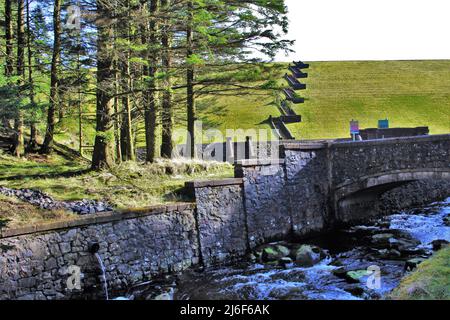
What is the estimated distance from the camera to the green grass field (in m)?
36.0

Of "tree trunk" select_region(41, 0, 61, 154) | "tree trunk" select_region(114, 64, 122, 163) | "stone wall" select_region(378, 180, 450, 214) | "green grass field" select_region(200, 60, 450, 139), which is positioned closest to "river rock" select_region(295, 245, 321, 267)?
"tree trunk" select_region(114, 64, 122, 163)

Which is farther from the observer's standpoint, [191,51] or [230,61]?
[230,61]

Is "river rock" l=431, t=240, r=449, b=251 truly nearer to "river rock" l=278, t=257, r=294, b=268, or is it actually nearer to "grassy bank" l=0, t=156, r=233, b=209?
"river rock" l=278, t=257, r=294, b=268

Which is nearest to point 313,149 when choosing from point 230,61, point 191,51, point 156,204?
point 230,61

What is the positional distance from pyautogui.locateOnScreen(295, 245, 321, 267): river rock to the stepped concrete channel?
151 cm

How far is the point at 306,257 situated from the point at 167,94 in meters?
7.21

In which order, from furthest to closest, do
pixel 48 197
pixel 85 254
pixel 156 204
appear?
pixel 156 204
pixel 48 197
pixel 85 254

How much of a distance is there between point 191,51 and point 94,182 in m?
5.68

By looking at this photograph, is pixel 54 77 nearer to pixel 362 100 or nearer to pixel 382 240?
pixel 382 240

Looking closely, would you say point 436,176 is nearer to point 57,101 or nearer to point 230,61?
point 230,61

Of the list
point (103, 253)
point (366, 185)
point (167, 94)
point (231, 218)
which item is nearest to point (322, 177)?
point (366, 185)

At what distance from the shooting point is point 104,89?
1223cm

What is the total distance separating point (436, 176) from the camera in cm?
1547
